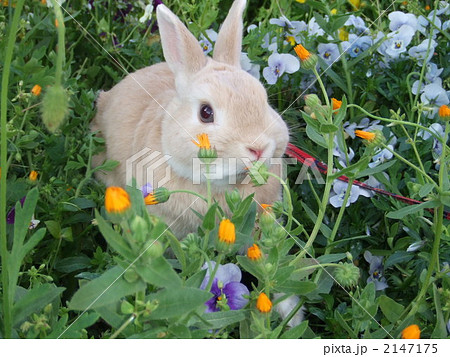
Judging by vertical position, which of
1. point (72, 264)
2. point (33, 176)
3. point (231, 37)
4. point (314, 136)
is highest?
point (231, 37)

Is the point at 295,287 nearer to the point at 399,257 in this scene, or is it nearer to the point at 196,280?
the point at 196,280

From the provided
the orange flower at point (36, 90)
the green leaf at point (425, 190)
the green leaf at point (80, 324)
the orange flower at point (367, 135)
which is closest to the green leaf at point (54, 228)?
the orange flower at point (36, 90)

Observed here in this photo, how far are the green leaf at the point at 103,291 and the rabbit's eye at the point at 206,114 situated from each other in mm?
668

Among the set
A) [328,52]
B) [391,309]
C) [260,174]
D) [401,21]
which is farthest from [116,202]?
[401,21]

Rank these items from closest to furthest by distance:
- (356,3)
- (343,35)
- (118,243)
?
(118,243)
(343,35)
(356,3)

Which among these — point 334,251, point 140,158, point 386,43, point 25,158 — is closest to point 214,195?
point 140,158

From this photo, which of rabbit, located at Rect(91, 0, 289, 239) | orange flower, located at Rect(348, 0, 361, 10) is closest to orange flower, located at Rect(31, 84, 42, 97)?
rabbit, located at Rect(91, 0, 289, 239)

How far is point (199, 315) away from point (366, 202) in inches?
37.6

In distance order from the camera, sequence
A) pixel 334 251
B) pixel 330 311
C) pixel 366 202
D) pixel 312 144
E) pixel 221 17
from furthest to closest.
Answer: pixel 221 17
pixel 312 144
pixel 366 202
pixel 334 251
pixel 330 311

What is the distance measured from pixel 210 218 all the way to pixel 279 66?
100cm

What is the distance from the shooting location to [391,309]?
143 cm

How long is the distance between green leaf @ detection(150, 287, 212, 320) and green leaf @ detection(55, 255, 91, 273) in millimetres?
695

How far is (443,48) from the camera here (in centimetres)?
228

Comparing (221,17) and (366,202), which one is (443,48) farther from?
(221,17)
